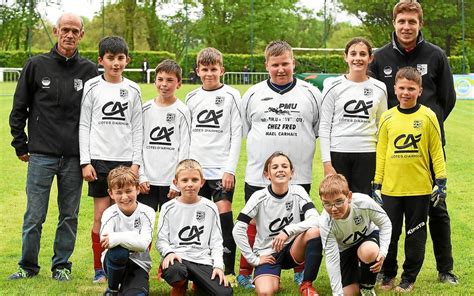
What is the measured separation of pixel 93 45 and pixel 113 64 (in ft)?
140

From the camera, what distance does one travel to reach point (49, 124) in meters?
5.55

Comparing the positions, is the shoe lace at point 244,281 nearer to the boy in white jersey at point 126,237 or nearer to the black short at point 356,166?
the boy in white jersey at point 126,237

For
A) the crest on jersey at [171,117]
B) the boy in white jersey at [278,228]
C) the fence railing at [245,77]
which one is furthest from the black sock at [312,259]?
the fence railing at [245,77]

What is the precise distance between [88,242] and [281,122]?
2.66m

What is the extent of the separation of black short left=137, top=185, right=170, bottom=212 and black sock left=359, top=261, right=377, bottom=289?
1.61 meters

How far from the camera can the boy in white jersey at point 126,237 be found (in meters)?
4.88

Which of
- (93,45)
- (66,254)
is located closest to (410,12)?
(66,254)

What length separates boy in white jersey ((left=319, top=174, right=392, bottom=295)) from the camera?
4887mm

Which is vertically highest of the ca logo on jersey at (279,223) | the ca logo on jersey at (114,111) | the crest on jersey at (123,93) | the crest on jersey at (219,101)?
the crest on jersey at (123,93)

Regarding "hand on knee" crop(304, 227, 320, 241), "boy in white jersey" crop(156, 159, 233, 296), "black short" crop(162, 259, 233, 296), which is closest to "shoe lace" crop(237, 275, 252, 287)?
"boy in white jersey" crop(156, 159, 233, 296)

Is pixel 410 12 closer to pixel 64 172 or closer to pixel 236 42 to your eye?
pixel 64 172

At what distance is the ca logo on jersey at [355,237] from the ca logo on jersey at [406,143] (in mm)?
646

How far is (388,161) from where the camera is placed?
5.27 meters

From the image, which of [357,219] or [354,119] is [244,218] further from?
[354,119]
